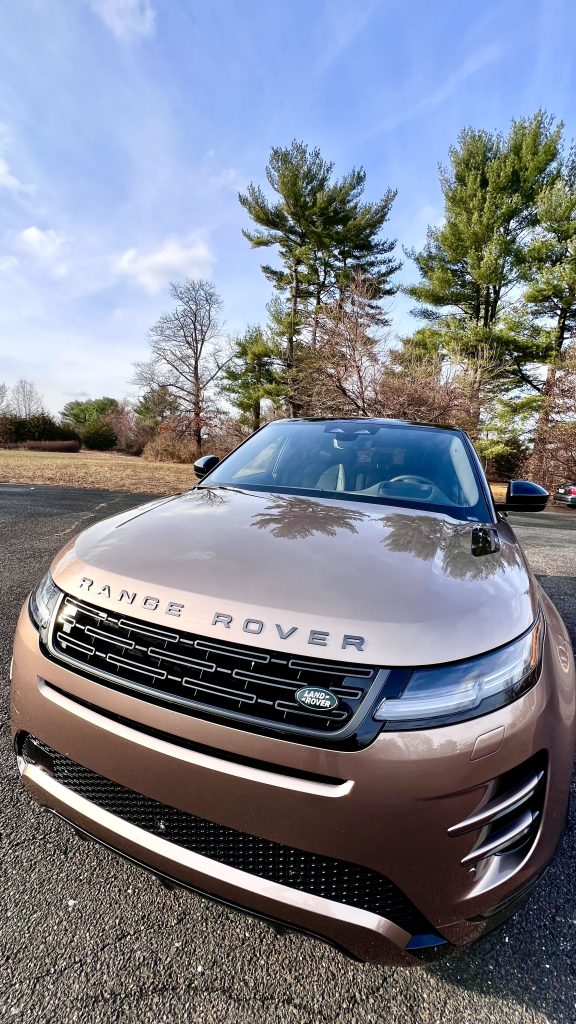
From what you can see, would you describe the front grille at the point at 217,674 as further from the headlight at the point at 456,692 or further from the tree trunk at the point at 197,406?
the tree trunk at the point at 197,406

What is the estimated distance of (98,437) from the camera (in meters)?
50.5

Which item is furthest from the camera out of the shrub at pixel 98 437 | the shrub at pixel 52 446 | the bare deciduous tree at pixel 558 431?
the shrub at pixel 98 437

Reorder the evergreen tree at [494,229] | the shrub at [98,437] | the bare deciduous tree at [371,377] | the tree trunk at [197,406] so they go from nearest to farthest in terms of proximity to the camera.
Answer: the bare deciduous tree at [371,377] < the evergreen tree at [494,229] < the tree trunk at [197,406] < the shrub at [98,437]

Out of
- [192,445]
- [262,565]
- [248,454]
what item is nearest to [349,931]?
[262,565]

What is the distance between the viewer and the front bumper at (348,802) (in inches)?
38.6

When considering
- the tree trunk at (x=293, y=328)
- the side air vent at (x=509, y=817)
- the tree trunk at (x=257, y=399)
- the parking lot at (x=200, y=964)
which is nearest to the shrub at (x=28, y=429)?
the tree trunk at (x=257, y=399)

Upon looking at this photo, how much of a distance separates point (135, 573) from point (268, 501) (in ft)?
2.87

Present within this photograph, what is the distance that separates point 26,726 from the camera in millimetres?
1365

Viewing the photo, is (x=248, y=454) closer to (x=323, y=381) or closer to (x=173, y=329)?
(x=323, y=381)

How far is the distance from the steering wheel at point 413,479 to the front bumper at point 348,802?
1.36 metres

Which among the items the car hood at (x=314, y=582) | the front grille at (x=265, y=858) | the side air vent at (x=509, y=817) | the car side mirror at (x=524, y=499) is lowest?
the front grille at (x=265, y=858)

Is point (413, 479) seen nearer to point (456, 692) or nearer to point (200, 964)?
point (456, 692)

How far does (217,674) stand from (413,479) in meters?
1.69

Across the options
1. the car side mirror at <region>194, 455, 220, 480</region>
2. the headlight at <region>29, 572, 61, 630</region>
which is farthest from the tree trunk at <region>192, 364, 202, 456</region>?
the headlight at <region>29, 572, 61, 630</region>
